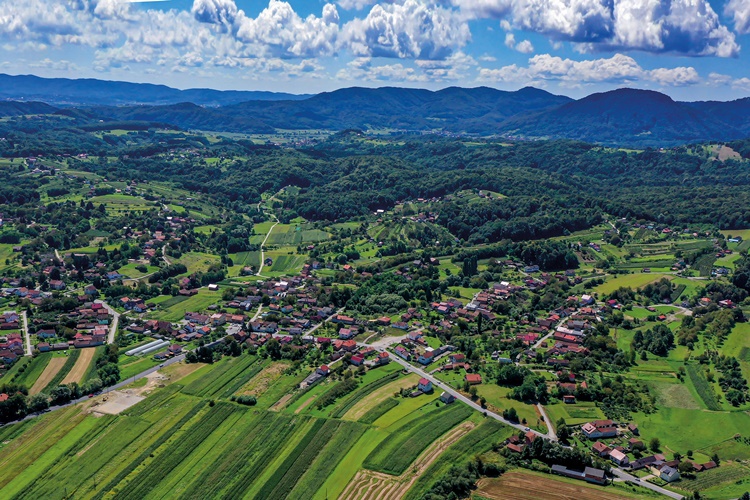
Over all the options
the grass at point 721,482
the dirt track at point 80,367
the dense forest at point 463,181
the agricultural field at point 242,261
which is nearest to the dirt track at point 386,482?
the grass at point 721,482

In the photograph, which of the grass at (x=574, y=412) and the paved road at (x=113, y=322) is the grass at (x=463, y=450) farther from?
the paved road at (x=113, y=322)

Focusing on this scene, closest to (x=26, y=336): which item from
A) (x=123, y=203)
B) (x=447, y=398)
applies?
(x=447, y=398)

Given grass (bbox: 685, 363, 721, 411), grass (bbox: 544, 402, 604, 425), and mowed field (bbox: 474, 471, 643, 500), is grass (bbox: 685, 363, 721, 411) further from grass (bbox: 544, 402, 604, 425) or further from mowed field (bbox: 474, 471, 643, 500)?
mowed field (bbox: 474, 471, 643, 500)

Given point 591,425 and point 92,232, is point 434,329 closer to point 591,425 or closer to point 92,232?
point 591,425

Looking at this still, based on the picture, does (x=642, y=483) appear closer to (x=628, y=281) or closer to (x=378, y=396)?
(x=378, y=396)

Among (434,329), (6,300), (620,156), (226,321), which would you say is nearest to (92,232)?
(6,300)

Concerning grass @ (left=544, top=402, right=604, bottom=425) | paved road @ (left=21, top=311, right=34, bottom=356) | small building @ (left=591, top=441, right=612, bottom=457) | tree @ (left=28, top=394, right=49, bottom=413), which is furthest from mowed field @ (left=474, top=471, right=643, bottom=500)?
paved road @ (left=21, top=311, right=34, bottom=356)
